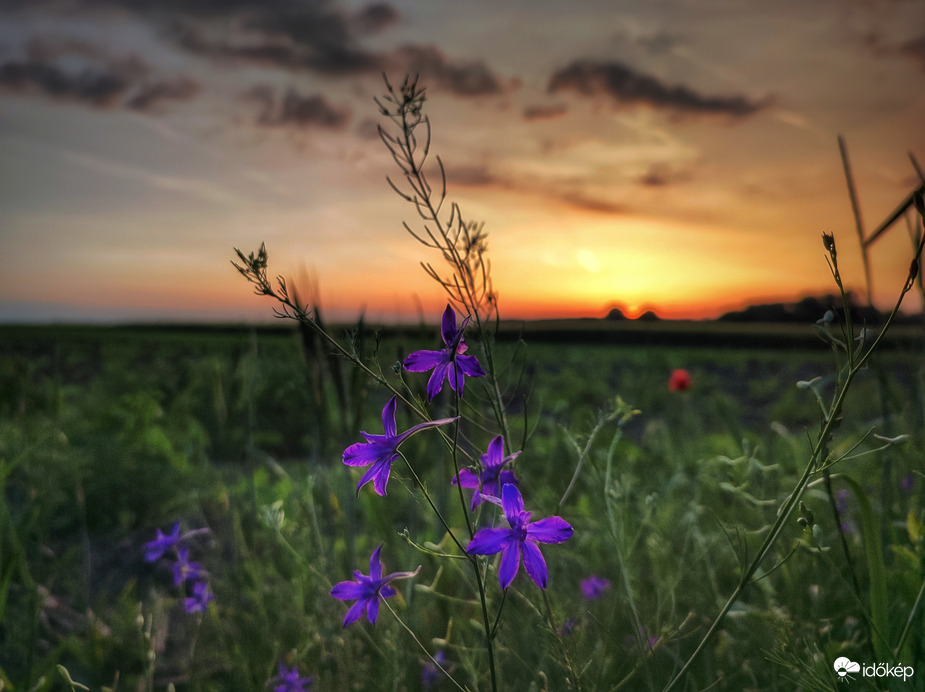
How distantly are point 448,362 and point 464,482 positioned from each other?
0.67 ft

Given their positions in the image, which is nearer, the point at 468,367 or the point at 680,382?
the point at 468,367

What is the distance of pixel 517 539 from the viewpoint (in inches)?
26.8

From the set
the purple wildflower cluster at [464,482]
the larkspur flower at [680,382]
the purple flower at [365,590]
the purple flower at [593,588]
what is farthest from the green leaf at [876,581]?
the larkspur flower at [680,382]

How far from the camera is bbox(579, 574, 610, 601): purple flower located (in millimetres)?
1954

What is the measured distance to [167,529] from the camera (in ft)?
10.1

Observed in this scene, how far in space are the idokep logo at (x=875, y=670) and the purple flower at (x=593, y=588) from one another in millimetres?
853

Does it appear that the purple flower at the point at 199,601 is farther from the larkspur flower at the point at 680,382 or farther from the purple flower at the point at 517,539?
the larkspur flower at the point at 680,382

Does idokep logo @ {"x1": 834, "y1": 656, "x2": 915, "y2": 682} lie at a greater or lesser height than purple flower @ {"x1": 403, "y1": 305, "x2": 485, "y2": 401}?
lesser

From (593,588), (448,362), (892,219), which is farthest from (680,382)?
(448,362)

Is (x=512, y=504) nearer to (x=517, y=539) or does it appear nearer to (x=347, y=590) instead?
(x=517, y=539)

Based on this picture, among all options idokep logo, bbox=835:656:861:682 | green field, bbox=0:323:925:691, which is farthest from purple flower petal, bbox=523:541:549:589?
idokep logo, bbox=835:656:861:682

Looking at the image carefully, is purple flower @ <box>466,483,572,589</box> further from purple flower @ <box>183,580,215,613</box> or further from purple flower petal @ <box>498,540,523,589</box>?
purple flower @ <box>183,580,215,613</box>

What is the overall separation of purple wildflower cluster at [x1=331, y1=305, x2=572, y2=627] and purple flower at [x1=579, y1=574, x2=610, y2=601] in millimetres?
1205

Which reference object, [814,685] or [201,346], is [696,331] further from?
[814,685]
